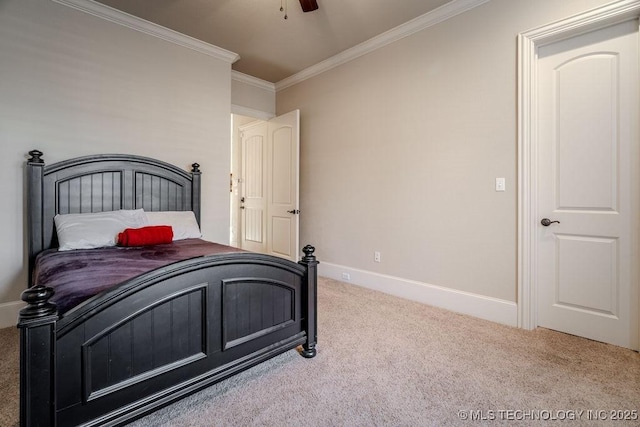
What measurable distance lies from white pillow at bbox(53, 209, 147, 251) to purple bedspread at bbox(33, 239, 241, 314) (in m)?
0.09

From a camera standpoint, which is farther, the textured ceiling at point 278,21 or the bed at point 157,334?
the textured ceiling at point 278,21

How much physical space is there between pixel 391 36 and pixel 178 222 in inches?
117

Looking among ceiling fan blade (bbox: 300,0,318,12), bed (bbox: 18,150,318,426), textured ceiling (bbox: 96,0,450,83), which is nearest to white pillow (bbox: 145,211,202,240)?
bed (bbox: 18,150,318,426)

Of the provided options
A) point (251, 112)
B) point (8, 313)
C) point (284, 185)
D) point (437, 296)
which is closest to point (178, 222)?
point (8, 313)

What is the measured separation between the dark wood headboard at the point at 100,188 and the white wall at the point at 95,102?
5.2 inches

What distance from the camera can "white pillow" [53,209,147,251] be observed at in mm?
2400

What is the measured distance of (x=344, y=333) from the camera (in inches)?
93.6

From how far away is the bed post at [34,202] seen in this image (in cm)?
250

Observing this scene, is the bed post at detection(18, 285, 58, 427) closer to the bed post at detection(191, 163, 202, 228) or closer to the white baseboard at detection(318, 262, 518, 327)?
the bed post at detection(191, 163, 202, 228)

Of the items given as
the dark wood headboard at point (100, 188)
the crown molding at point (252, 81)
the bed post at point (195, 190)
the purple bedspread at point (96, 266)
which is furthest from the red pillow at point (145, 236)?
the crown molding at point (252, 81)

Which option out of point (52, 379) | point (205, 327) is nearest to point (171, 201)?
point (205, 327)

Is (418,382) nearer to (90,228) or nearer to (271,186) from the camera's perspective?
(90,228)

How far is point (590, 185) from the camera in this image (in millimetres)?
2252

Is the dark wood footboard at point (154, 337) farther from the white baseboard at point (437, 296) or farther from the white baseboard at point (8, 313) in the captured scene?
the white baseboard at point (8, 313)
